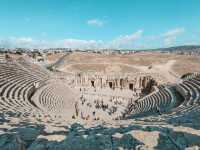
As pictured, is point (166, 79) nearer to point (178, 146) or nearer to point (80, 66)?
point (80, 66)

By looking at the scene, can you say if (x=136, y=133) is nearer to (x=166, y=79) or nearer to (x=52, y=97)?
(x=52, y=97)

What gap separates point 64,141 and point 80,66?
6977 centimetres

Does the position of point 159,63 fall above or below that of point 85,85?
above

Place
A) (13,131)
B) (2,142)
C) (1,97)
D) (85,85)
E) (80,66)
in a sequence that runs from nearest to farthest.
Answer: (2,142), (13,131), (1,97), (85,85), (80,66)

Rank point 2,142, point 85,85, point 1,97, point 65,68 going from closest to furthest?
point 2,142, point 1,97, point 85,85, point 65,68

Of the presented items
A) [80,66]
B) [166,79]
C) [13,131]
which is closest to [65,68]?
[80,66]

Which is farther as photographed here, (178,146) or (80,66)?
(80,66)

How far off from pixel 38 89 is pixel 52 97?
5.92ft

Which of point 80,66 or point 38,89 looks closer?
point 38,89

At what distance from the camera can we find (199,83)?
104 feet

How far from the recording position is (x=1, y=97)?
23406 millimetres

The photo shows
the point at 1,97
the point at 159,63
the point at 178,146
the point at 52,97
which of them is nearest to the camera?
the point at 178,146

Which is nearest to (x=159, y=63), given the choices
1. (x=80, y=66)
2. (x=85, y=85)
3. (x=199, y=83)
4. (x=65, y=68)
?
(x=80, y=66)

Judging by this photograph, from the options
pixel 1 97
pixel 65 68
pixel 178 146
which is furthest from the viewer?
pixel 65 68
